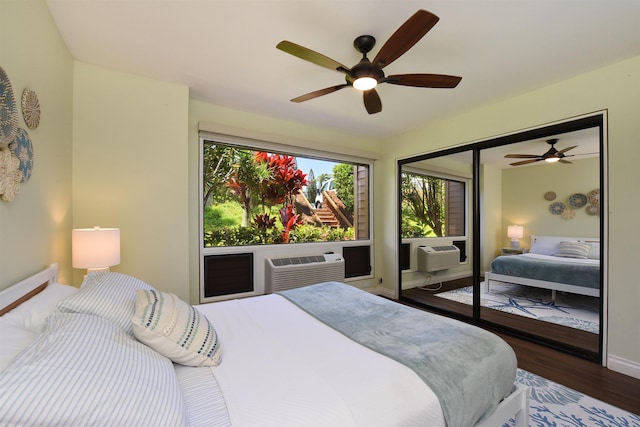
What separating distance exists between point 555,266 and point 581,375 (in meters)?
1.10

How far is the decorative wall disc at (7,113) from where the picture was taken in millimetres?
1181

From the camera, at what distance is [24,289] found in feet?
4.35

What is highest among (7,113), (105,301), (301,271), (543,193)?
(7,113)

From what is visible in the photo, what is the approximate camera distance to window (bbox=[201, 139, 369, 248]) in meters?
3.28

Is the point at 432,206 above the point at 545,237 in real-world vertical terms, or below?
above

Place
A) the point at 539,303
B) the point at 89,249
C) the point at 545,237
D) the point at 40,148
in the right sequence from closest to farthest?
the point at 40,148 → the point at 89,249 → the point at 545,237 → the point at 539,303

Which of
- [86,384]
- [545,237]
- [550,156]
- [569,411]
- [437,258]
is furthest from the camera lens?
[437,258]

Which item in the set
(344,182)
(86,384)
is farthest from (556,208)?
(86,384)

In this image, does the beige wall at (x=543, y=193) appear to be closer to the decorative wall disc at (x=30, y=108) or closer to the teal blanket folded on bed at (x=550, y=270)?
the teal blanket folded on bed at (x=550, y=270)

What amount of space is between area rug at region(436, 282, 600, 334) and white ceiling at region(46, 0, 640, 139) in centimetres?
217

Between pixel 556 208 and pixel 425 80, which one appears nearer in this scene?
pixel 425 80

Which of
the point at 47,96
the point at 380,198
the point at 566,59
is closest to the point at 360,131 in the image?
the point at 380,198

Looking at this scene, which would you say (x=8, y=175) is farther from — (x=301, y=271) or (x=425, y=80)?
(x=301, y=271)

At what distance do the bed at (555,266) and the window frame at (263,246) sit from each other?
175 cm
